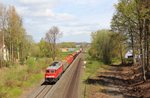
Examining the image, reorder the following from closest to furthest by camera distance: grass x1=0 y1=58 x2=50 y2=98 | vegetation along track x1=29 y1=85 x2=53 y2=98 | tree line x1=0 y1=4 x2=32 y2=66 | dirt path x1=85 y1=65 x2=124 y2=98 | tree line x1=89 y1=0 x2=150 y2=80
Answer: grass x1=0 y1=58 x2=50 y2=98
dirt path x1=85 y1=65 x2=124 y2=98
vegetation along track x1=29 y1=85 x2=53 y2=98
tree line x1=89 y1=0 x2=150 y2=80
tree line x1=0 y1=4 x2=32 y2=66

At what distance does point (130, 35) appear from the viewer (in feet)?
207

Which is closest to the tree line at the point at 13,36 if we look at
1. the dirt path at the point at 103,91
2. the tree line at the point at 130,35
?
the tree line at the point at 130,35

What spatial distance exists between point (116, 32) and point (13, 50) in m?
31.9

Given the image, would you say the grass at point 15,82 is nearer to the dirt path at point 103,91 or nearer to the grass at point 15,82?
the grass at point 15,82

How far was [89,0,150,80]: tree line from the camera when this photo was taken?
35656 millimetres

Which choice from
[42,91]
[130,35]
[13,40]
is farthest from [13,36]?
[42,91]

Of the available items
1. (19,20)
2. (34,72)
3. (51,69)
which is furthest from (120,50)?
(51,69)

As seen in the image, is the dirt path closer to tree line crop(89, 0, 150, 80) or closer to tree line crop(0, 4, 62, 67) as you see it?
tree line crop(89, 0, 150, 80)

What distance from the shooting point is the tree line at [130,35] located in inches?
1404

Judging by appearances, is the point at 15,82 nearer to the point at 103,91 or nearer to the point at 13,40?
the point at 103,91

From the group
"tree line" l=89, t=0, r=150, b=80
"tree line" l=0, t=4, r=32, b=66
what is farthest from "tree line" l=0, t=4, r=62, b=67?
"tree line" l=89, t=0, r=150, b=80

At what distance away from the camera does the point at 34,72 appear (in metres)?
51.7

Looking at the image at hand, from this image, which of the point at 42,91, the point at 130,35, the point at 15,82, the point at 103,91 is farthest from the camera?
the point at 130,35

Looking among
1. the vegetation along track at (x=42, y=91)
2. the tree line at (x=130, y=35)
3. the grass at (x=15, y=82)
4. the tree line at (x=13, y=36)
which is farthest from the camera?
the tree line at (x=13, y=36)
